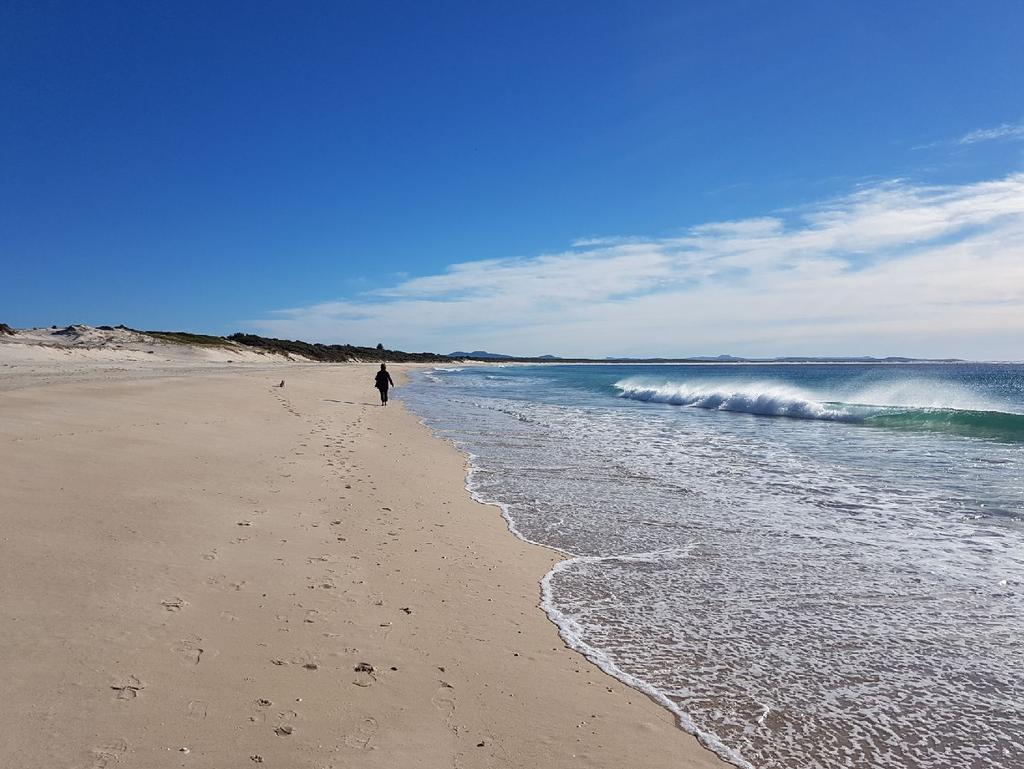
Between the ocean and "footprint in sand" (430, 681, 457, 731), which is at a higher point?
"footprint in sand" (430, 681, 457, 731)

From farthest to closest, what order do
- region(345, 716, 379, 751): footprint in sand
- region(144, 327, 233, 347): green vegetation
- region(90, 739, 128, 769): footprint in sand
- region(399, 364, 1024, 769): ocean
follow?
region(144, 327, 233, 347): green vegetation → region(399, 364, 1024, 769): ocean → region(345, 716, 379, 751): footprint in sand → region(90, 739, 128, 769): footprint in sand

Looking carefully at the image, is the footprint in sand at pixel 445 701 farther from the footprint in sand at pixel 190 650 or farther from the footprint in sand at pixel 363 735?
the footprint in sand at pixel 190 650

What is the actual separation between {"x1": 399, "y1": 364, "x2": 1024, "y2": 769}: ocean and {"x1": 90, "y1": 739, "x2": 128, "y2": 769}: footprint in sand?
2805 mm

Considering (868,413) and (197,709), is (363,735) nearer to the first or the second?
(197,709)

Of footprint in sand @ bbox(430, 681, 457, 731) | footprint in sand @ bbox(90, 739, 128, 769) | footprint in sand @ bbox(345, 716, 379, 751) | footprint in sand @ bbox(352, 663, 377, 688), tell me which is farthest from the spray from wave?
footprint in sand @ bbox(90, 739, 128, 769)

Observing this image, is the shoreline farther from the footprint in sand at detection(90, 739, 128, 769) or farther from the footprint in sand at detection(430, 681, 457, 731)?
the footprint in sand at detection(90, 739, 128, 769)

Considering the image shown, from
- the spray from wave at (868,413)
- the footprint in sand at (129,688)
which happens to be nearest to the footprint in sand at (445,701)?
the footprint in sand at (129,688)

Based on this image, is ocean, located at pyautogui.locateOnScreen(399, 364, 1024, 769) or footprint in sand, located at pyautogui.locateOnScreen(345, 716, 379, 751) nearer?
footprint in sand, located at pyautogui.locateOnScreen(345, 716, 379, 751)

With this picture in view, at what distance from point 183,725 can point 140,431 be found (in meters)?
10.1

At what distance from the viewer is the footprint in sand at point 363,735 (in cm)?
310

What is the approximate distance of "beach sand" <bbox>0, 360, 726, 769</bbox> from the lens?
3.10 m

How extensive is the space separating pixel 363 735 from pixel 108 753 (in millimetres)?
1128

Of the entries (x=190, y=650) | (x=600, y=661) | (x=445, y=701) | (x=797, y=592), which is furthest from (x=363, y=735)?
(x=797, y=592)

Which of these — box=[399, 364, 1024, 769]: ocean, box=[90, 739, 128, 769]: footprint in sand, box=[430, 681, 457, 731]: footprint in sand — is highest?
box=[90, 739, 128, 769]: footprint in sand
